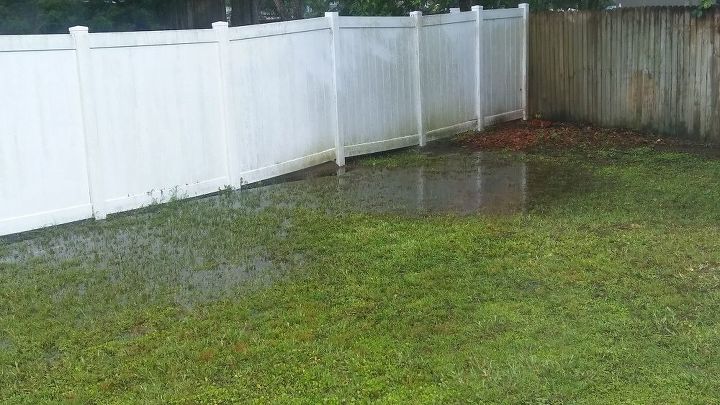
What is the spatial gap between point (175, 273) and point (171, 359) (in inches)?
68.6

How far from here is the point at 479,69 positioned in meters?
13.1

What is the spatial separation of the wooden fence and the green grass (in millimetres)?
3540

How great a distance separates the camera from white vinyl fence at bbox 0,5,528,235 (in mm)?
7582

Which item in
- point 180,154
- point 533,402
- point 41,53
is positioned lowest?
point 533,402

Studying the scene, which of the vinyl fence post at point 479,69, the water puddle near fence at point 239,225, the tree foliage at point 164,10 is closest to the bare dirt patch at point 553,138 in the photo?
the vinyl fence post at point 479,69

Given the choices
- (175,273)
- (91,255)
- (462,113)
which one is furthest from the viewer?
(462,113)

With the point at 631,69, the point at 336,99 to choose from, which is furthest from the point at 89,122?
the point at 631,69

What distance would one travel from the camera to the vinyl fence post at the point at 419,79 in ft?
39.0

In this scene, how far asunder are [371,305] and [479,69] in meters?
8.25

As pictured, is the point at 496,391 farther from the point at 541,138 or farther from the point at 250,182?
the point at 541,138

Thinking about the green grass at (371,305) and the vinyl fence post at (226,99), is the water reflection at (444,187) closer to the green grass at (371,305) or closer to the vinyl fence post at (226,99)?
the green grass at (371,305)

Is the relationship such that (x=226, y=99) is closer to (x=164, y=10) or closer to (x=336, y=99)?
(x=336, y=99)

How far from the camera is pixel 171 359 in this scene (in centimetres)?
473

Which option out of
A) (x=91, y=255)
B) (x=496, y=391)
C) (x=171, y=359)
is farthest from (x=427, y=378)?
(x=91, y=255)
